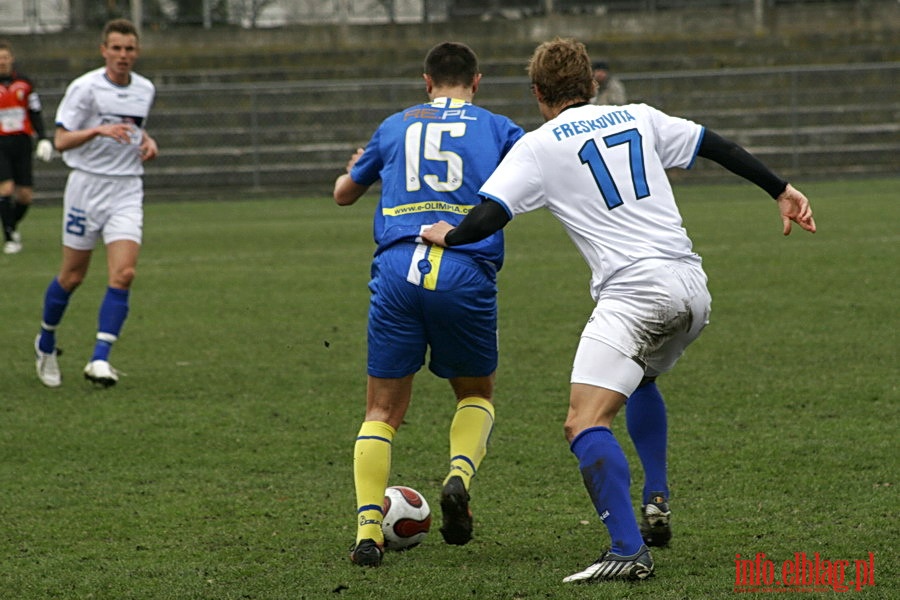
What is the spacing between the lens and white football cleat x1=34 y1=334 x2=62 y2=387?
8.02 m

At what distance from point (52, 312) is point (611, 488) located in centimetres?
502

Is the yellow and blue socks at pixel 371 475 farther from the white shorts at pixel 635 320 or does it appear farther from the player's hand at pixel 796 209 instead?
the player's hand at pixel 796 209

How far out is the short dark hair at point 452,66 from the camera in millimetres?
4883

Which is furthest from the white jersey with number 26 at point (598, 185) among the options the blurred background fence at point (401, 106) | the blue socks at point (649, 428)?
the blurred background fence at point (401, 106)

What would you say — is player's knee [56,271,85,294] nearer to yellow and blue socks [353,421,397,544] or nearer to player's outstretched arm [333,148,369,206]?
player's outstretched arm [333,148,369,206]

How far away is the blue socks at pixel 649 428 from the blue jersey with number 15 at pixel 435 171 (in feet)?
2.40

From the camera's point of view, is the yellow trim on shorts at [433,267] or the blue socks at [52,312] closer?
→ the yellow trim on shorts at [433,267]

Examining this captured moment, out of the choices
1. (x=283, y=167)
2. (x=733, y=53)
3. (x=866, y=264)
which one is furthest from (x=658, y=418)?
(x=733, y=53)

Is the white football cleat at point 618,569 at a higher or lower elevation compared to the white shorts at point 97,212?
lower

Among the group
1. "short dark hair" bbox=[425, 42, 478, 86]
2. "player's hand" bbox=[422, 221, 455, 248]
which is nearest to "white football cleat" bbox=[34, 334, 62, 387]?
"short dark hair" bbox=[425, 42, 478, 86]

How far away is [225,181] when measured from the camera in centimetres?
2486

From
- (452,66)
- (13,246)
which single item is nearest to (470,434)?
(452,66)

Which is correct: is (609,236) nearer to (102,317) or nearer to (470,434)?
(470,434)

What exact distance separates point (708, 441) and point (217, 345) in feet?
14.2
